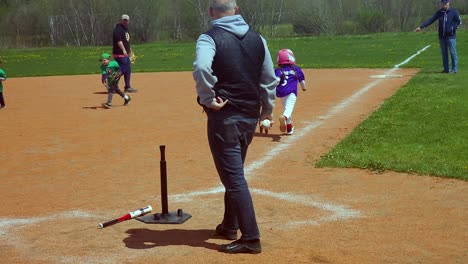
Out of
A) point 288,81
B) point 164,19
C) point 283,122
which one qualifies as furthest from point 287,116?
point 164,19

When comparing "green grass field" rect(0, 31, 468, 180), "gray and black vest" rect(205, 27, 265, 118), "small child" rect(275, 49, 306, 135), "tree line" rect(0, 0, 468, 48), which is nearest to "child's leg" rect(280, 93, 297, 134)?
"small child" rect(275, 49, 306, 135)

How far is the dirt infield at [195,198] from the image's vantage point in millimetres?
5406

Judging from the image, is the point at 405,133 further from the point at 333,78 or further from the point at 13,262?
the point at 333,78

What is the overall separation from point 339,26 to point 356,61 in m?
29.9

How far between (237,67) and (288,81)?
5723mm

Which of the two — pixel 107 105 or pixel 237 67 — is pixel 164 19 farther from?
pixel 237 67

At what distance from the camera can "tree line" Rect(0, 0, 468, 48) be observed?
55.3 metres

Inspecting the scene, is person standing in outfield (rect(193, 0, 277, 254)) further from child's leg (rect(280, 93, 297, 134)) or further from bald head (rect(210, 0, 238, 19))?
child's leg (rect(280, 93, 297, 134))

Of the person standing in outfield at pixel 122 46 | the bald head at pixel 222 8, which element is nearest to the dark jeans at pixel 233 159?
the bald head at pixel 222 8

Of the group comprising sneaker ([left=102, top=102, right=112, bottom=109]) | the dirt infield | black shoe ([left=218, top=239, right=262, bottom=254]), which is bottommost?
sneaker ([left=102, top=102, right=112, bottom=109])

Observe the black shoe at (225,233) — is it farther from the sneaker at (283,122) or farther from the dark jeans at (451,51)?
the dark jeans at (451,51)

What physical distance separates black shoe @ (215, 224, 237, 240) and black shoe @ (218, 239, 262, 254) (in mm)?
332

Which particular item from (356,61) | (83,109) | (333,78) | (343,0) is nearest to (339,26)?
(343,0)

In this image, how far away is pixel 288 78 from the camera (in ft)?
35.8
